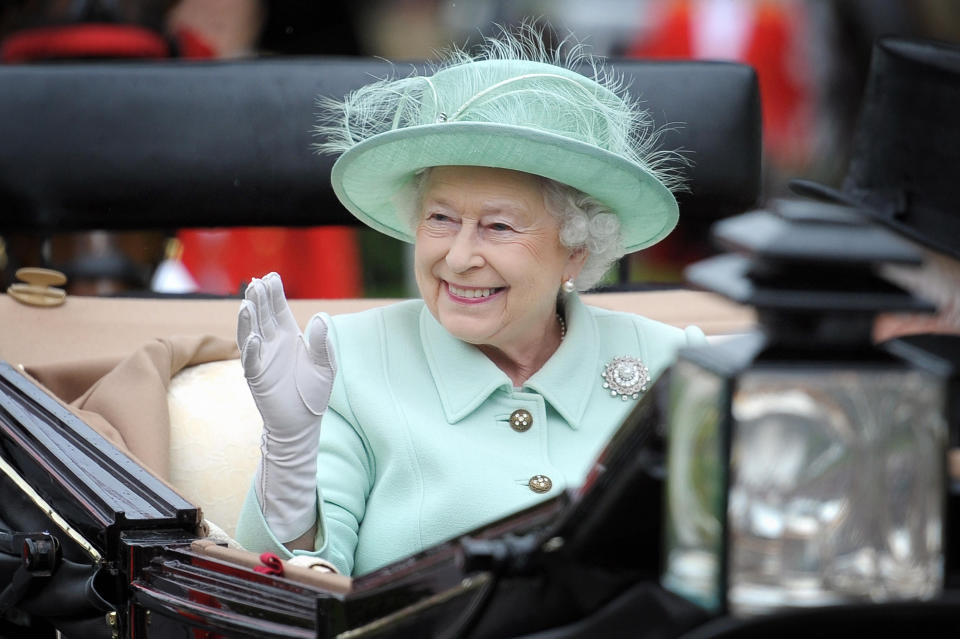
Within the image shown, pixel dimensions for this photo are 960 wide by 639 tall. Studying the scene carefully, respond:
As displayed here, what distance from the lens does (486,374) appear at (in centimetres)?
213

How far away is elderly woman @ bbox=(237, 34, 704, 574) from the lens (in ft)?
6.62

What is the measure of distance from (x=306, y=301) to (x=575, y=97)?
98 cm

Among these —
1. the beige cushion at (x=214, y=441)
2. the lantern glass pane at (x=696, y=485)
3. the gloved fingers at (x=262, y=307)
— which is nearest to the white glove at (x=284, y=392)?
the gloved fingers at (x=262, y=307)

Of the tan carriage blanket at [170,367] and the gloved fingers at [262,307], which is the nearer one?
the gloved fingers at [262,307]

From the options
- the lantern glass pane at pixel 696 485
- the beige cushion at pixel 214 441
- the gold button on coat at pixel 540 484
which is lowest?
the beige cushion at pixel 214 441

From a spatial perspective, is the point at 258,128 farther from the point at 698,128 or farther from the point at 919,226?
the point at 919,226

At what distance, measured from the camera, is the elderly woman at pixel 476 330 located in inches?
79.4

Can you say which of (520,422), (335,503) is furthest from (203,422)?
(520,422)

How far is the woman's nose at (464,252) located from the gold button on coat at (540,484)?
13.7 inches

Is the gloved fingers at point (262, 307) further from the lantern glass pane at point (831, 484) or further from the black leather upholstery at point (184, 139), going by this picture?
the black leather upholstery at point (184, 139)

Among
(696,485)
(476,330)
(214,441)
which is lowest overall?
(214,441)

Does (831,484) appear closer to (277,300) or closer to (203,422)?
(277,300)

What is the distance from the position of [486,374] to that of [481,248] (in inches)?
8.0

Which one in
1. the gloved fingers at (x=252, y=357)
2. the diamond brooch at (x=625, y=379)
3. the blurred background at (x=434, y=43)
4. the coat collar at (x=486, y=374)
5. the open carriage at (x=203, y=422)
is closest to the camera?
the open carriage at (x=203, y=422)
